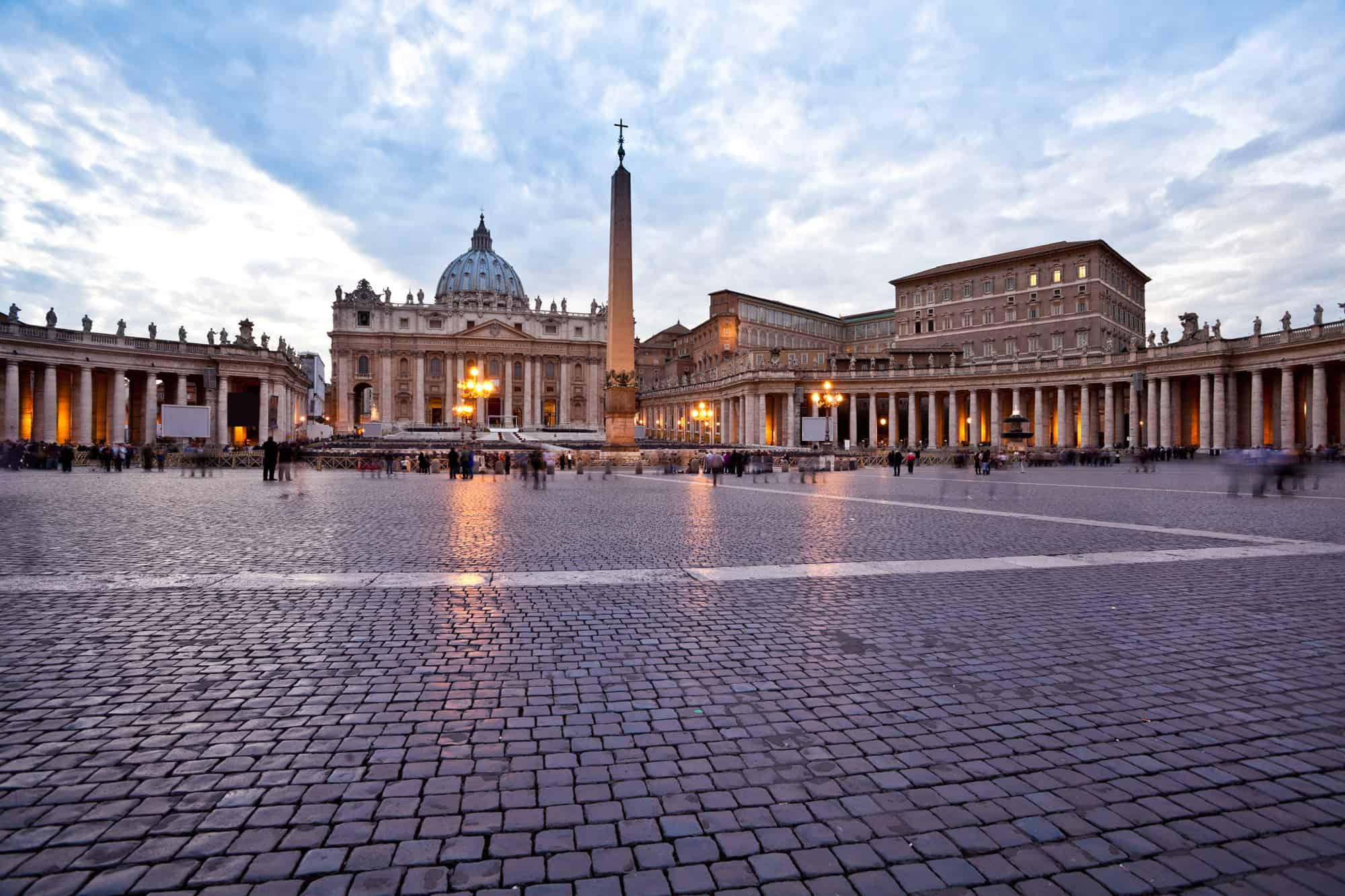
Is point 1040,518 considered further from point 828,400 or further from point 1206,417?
point 1206,417

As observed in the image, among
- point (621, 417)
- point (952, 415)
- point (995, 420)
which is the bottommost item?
point (621, 417)

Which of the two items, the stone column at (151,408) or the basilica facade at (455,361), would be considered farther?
the basilica facade at (455,361)

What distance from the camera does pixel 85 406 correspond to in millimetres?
48625

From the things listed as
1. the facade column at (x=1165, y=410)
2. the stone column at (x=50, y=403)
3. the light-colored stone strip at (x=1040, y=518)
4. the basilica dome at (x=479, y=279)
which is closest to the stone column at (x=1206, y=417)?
the facade column at (x=1165, y=410)

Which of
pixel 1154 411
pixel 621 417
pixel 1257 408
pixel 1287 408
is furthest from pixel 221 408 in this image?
pixel 1287 408

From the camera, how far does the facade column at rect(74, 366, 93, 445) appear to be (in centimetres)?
4850

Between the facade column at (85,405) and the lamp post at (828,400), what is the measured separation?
49.3m

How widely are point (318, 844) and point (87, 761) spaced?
1.45 meters

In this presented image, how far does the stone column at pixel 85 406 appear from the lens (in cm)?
4850

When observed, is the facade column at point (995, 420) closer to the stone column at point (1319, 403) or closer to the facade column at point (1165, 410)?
the facade column at point (1165, 410)

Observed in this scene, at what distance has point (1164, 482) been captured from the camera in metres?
24.3

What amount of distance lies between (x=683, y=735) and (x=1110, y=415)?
59063 millimetres

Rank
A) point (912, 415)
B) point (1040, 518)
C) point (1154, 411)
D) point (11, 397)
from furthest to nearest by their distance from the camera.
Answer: point (912, 415) < point (1154, 411) < point (11, 397) < point (1040, 518)

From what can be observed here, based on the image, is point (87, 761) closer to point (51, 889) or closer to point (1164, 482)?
point (51, 889)
